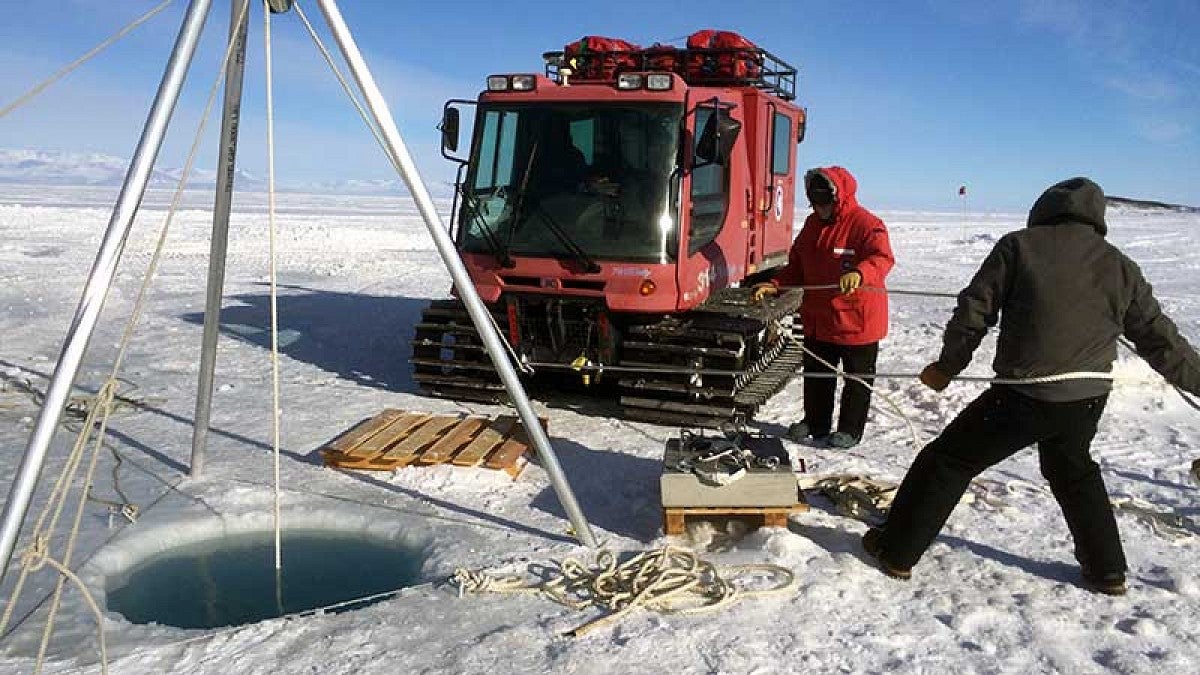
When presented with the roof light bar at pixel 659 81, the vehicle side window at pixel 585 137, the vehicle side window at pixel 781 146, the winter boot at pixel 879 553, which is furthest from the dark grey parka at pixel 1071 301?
the vehicle side window at pixel 781 146

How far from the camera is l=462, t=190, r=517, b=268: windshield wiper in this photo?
22.7 feet

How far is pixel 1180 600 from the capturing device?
4.01m

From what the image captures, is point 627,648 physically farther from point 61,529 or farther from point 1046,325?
point 61,529

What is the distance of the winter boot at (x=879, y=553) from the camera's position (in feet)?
13.9

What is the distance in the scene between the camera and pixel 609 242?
6.82m

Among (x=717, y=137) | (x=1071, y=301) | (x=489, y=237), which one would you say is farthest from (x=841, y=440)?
(x=489, y=237)

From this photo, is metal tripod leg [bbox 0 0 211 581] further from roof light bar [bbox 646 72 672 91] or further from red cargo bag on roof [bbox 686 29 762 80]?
red cargo bag on roof [bbox 686 29 762 80]

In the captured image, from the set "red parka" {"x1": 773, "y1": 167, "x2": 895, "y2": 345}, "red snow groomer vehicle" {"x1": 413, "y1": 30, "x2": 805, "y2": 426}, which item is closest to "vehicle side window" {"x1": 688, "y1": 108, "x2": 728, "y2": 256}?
"red snow groomer vehicle" {"x1": 413, "y1": 30, "x2": 805, "y2": 426}

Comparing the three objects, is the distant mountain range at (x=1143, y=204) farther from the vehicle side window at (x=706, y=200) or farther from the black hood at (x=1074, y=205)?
the vehicle side window at (x=706, y=200)

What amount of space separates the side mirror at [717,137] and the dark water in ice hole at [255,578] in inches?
134

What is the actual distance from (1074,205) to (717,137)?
2.82 m

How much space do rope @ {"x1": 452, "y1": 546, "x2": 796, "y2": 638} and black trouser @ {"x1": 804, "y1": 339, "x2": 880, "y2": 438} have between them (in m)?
2.42

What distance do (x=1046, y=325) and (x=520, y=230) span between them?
4.12 m

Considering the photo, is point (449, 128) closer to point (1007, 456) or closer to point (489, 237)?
point (489, 237)
